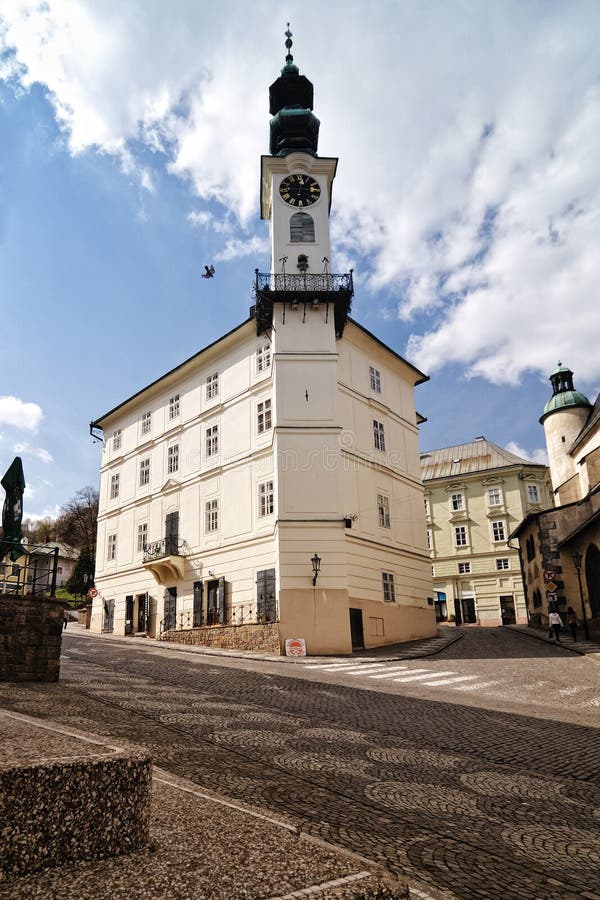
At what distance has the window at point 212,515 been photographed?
→ 3184 centimetres

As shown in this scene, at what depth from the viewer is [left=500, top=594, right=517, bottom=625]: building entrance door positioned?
52.1 m

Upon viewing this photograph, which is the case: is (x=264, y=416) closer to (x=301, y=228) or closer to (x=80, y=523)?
(x=301, y=228)

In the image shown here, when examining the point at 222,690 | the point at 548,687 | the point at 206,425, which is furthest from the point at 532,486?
the point at 222,690

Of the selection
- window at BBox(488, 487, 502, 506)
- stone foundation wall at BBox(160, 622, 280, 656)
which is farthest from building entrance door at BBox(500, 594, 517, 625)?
stone foundation wall at BBox(160, 622, 280, 656)

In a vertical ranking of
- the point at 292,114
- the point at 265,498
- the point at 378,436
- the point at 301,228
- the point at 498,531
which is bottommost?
the point at 265,498

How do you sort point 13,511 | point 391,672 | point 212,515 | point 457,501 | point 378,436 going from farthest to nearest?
1. point 457,501
2. point 378,436
3. point 212,515
4. point 391,672
5. point 13,511

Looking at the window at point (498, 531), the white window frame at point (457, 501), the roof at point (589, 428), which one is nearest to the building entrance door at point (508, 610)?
the window at point (498, 531)

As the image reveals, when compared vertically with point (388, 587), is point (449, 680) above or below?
below

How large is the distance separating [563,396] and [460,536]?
1491cm

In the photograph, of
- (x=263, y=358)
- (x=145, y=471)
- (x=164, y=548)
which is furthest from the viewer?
(x=145, y=471)

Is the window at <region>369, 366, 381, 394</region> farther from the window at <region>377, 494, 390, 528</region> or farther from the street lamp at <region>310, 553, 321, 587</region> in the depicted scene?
the street lamp at <region>310, 553, 321, 587</region>

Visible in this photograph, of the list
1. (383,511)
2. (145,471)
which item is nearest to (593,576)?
(383,511)

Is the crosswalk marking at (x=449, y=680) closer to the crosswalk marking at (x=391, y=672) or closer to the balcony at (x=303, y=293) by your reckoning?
the crosswalk marking at (x=391, y=672)

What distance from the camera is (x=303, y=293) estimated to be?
29562mm
